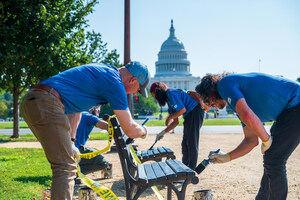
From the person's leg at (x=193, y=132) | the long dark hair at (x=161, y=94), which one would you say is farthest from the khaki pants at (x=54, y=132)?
the person's leg at (x=193, y=132)

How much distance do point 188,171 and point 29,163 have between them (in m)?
4.85

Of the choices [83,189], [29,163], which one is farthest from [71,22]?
[83,189]

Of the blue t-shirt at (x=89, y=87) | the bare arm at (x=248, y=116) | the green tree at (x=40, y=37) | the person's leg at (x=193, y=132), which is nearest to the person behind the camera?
the blue t-shirt at (x=89, y=87)

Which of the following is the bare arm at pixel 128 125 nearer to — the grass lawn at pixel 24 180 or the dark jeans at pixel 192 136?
the grass lawn at pixel 24 180

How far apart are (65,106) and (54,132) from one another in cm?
26

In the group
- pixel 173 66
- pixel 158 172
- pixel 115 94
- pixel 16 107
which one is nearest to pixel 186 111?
pixel 158 172

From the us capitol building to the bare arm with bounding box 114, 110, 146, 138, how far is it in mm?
116740

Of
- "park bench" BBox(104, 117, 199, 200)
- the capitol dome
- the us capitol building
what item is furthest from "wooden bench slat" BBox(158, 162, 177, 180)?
the capitol dome

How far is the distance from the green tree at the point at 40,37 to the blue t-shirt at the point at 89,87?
330 inches

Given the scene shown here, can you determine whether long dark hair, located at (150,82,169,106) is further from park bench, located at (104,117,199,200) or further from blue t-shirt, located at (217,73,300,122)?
blue t-shirt, located at (217,73,300,122)

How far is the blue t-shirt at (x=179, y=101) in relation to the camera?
5.42 meters

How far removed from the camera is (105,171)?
20.0ft

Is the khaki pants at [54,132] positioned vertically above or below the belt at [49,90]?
below

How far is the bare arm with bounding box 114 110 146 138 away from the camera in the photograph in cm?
281
